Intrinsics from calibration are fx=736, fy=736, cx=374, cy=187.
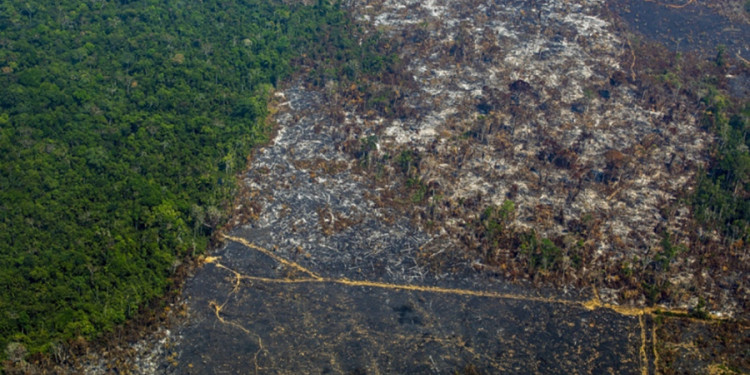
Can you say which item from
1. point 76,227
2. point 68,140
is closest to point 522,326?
point 76,227

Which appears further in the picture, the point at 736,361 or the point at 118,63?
the point at 118,63

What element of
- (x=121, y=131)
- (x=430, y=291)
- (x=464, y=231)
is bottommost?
(x=430, y=291)

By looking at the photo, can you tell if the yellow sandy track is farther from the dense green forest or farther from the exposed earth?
the dense green forest

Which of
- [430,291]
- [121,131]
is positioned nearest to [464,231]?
[430,291]

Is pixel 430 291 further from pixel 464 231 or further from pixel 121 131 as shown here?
pixel 121 131

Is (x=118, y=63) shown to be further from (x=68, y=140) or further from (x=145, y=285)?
(x=145, y=285)

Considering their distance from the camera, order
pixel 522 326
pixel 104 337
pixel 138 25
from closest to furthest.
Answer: pixel 104 337 < pixel 522 326 < pixel 138 25

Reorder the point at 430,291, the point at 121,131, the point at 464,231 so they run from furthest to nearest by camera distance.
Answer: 1. the point at 121,131
2. the point at 464,231
3. the point at 430,291

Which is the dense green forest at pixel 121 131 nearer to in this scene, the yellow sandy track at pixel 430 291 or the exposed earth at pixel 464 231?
the exposed earth at pixel 464 231

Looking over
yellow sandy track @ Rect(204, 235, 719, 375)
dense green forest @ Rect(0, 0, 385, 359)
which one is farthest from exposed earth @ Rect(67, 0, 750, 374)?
dense green forest @ Rect(0, 0, 385, 359)
